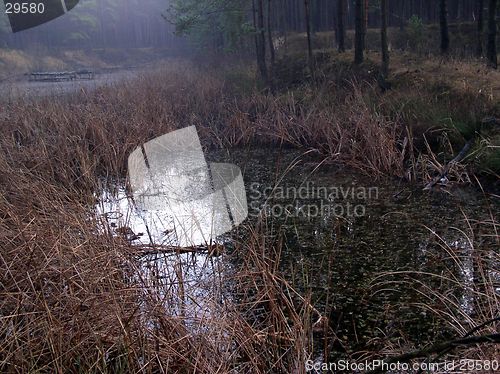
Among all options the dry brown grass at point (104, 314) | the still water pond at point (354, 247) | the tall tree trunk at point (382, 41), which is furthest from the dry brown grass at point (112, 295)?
the tall tree trunk at point (382, 41)

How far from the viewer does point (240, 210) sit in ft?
18.8

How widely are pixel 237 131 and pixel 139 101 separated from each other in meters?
2.26

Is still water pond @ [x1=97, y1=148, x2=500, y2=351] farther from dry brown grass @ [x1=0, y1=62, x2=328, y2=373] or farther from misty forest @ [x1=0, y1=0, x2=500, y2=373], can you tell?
dry brown grass @ [x1=0, y1=62, x2=328, y2=373]

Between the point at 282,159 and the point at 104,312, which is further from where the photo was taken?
the point at 282,159

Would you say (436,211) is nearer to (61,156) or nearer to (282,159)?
(282,159)

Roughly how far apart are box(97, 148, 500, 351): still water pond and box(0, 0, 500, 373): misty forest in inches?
0.9

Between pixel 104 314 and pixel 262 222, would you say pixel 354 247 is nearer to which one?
pixel 262 222

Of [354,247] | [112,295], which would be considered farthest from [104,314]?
[354,247]

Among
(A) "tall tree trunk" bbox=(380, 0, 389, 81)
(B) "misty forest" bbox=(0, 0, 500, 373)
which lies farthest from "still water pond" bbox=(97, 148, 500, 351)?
(A) "tall tree trunk" bbox=(380, 0, 389, 81)

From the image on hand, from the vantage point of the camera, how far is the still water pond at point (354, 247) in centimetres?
328

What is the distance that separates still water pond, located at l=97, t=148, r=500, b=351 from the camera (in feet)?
10.8

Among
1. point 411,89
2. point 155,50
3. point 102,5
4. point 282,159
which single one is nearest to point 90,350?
point 282,159

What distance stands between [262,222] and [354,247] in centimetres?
127

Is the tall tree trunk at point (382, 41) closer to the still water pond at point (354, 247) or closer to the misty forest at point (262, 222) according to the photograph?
the misty forest at point (262, 222)
